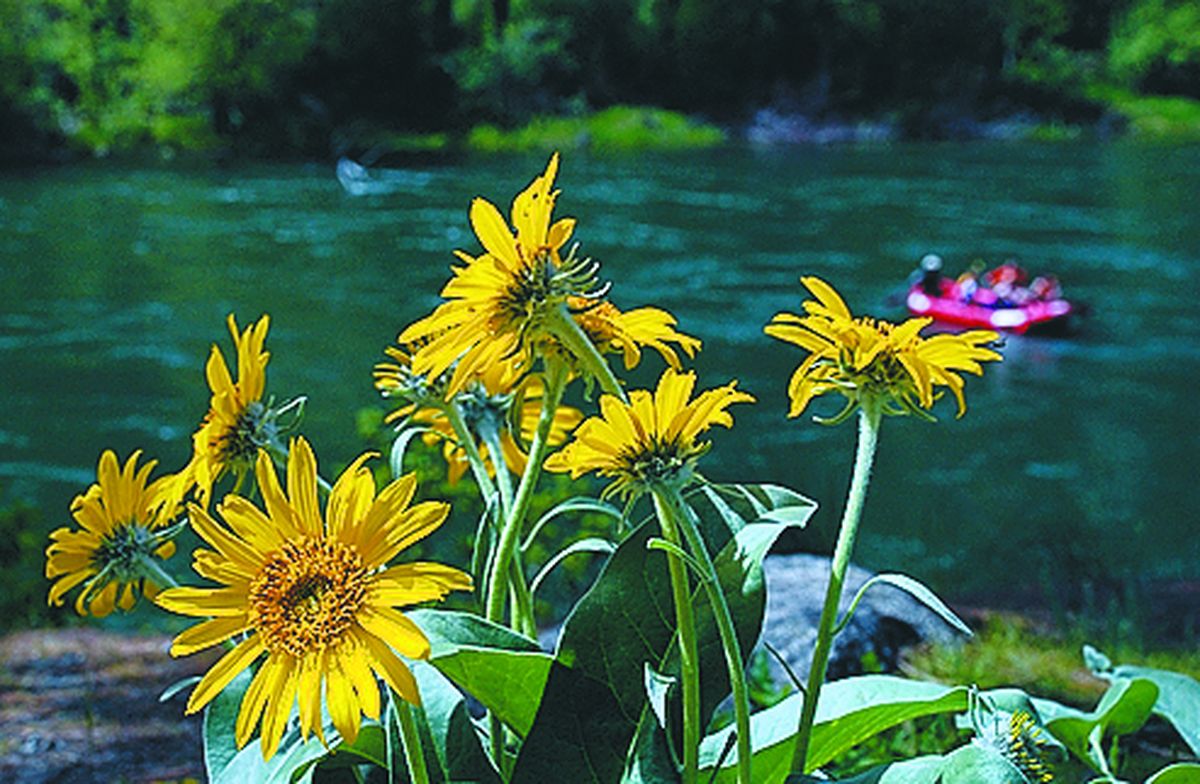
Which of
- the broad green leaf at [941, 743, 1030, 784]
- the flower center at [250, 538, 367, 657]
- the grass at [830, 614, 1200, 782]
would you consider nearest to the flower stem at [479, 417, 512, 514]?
the flower center at [250, 538, 367, 657]

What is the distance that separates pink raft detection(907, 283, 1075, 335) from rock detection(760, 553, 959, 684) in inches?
295

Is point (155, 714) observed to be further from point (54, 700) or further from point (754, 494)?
point (754, 494)

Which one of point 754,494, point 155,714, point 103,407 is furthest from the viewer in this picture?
point 103,407

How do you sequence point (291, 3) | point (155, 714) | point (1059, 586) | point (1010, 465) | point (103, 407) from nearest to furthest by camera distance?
point (155, 714), point (1059, 586), point (1010, 465), point (103, 407), point (291, 3)

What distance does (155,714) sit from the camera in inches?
121

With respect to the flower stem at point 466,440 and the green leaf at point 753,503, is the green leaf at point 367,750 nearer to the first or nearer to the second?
the flower stem at point 466,440

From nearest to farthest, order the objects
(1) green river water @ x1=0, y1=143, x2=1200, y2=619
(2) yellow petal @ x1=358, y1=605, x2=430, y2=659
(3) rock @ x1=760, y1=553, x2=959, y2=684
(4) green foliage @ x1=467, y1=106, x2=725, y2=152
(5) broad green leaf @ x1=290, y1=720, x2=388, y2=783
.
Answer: (2) yellow petal @ x1=358, y1=605, x2=430, y2=659, (5) broad green leaf @ x1=290, y1=720, x2=388, y2=783, (3) rock @ x1=760, y1=553, x2=959, y2=684, (1) green river water @ x1=0, y1=143, x2=1200, y2=619, (4) green foliage @ x1=467, y1=106, x2=725, y2=152

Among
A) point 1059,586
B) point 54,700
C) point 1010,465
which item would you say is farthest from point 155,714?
point 1010,465

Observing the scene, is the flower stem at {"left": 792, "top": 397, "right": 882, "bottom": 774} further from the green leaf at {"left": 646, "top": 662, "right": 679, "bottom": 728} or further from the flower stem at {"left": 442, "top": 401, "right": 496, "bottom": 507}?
the flower stem at {"left": 442, "top": 401, "right": 496, "bottom": 507}

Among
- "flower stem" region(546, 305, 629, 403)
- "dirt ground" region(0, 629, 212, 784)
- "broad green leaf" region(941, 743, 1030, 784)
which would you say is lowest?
"dirt ground" region(0, 629, 212, 784)

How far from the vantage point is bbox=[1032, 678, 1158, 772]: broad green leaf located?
167cm

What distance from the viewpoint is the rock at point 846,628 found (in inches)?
115

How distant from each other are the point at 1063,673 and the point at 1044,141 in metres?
29.8

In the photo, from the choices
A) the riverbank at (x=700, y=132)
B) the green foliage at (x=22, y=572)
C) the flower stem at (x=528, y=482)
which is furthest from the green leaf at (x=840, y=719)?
the riverbank at (x=700, y=132)
